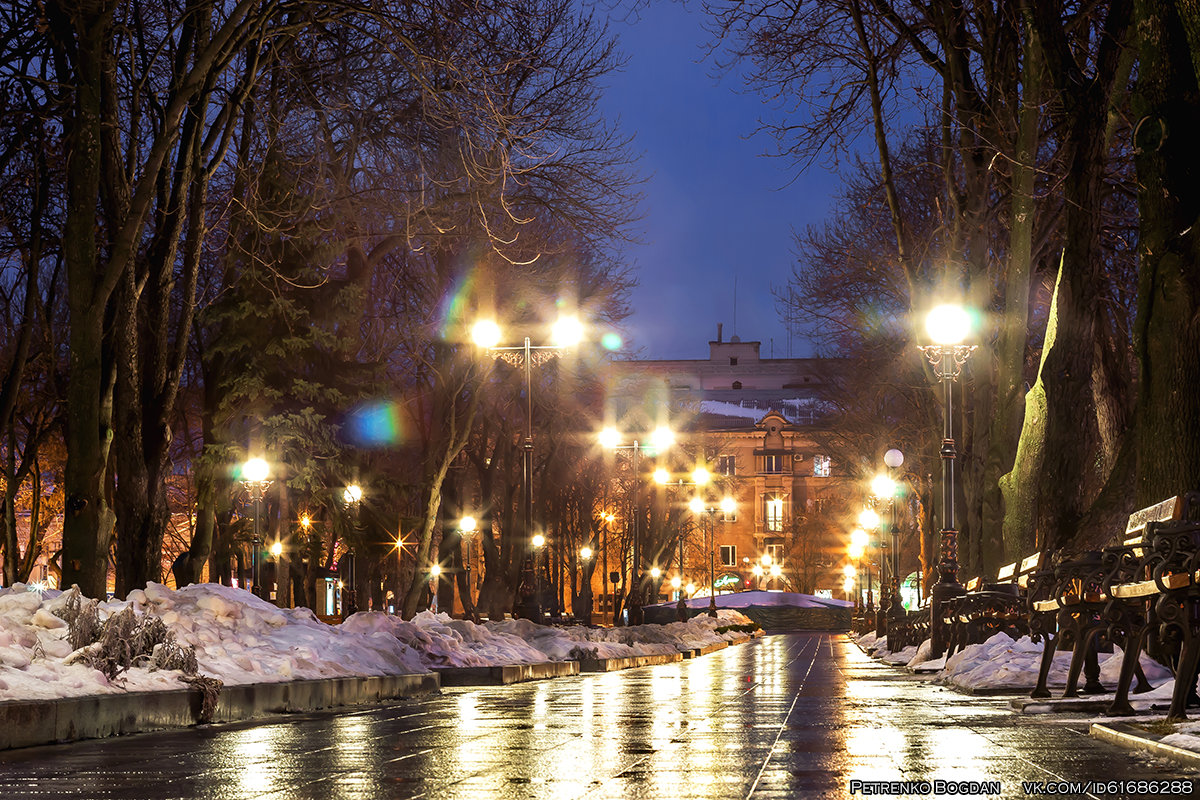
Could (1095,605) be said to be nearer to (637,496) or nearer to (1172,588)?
(1172,588)

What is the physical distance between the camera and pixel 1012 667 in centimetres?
1470

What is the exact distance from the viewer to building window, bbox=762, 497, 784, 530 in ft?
450

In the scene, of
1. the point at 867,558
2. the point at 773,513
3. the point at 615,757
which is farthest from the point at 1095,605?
the point at 773,513

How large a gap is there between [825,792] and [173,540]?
231 feet

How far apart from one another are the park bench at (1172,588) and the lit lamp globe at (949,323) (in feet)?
43.3

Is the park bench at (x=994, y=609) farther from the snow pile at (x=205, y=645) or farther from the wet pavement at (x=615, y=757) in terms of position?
the snow pile at (x=205, y=645)

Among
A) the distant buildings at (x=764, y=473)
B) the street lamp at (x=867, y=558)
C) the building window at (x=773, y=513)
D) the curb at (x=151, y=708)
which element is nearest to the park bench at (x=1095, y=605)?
the curb at (x=151, y=708)

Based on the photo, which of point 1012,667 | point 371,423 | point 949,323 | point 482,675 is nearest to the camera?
point 1012,667

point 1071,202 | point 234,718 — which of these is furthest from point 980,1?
point 234,718

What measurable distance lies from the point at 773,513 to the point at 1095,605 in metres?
128

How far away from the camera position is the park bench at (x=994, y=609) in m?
16.9

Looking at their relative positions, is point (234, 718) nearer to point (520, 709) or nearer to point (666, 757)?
point (520, 709)

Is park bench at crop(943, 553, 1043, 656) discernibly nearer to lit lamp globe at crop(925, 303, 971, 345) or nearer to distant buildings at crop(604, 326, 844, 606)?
lit lamp globe at crop(925, 303, 971, 345)

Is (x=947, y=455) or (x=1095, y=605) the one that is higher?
(x=947, y=455)
